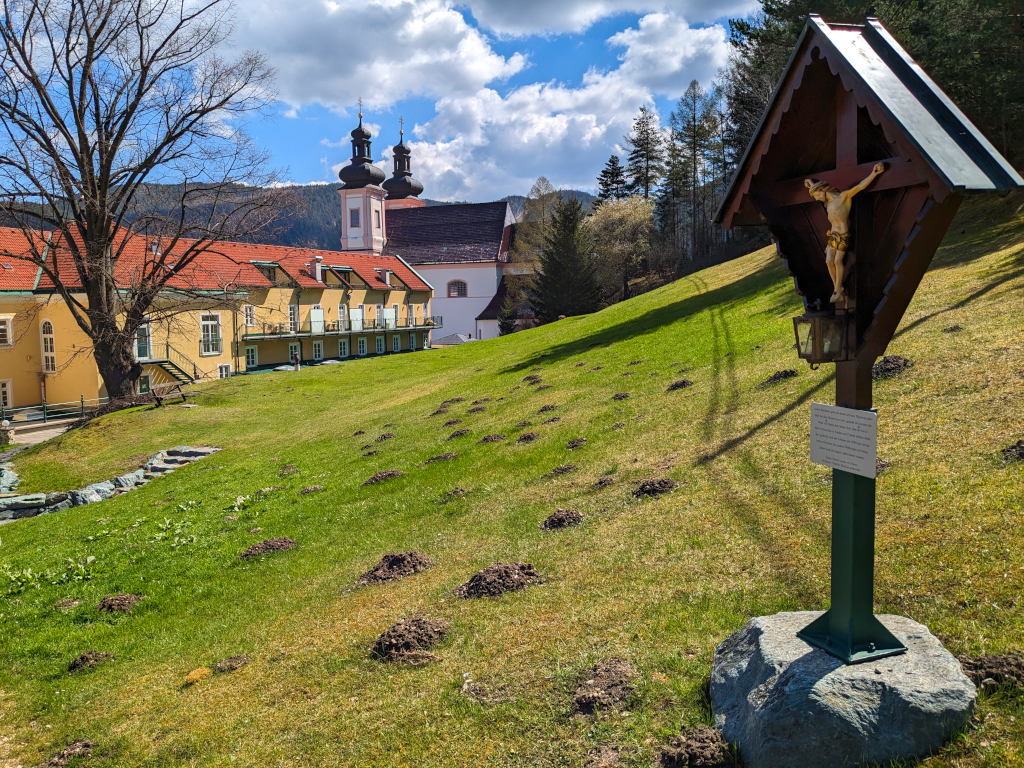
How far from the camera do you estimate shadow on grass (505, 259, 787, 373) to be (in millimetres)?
27109

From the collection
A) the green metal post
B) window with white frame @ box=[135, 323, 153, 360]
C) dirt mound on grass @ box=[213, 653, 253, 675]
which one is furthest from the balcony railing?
the green metal post

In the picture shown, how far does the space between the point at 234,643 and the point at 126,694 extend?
1224mm

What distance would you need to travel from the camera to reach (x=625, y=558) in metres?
8.29

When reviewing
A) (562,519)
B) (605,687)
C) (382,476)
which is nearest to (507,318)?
(382,476)

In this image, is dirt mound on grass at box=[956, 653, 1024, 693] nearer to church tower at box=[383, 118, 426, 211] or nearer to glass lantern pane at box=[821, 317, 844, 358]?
glass lantern pane at box=[821, 317, 844, 358]

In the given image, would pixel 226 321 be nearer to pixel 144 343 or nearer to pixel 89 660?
pixel 144 343

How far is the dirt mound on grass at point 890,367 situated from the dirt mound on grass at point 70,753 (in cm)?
1214

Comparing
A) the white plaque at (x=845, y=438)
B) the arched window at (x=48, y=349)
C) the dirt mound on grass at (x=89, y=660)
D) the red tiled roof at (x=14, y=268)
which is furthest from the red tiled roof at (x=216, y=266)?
the white plaque at (x=845, y=438)

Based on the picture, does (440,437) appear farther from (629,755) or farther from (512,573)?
(629,755)

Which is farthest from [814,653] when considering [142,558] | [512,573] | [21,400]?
[21,400]

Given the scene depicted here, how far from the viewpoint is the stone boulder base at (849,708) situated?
4.38m

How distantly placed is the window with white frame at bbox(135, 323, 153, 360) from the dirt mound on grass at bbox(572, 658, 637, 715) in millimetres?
41694

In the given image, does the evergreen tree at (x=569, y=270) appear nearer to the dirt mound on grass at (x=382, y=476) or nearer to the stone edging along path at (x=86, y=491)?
the stone edging along path at (x=86, y=491)

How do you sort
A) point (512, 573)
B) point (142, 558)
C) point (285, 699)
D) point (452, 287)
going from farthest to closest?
point (452, 287), point (142, 558), point (512, 573), point (285, 699)
